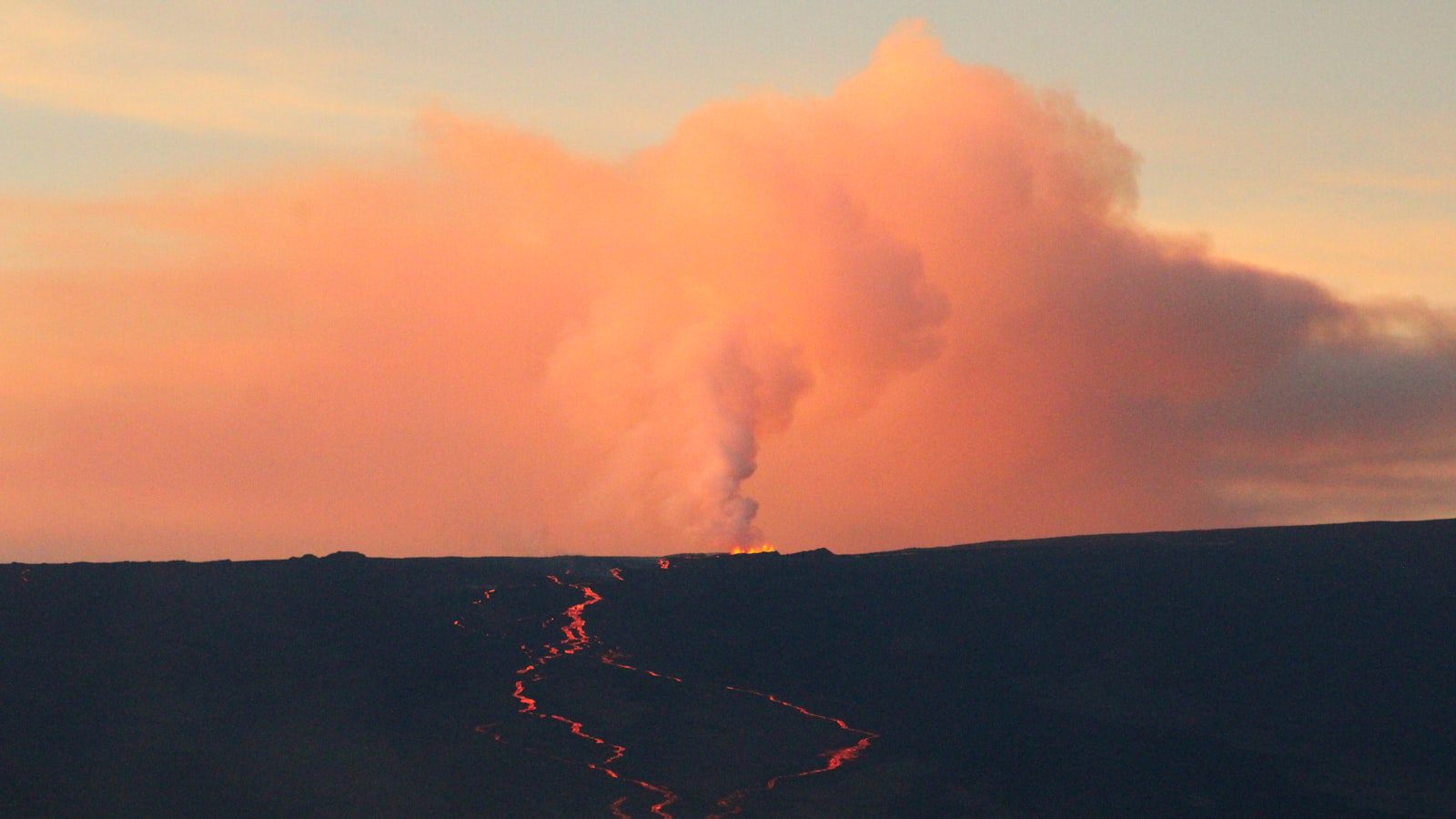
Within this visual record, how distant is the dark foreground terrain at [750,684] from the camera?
5444cm

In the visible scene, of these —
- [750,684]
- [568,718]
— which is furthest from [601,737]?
[750,684]

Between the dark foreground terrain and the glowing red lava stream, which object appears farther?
the dark foreground terrain

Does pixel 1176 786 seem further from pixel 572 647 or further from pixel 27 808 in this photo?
pixel 27 808

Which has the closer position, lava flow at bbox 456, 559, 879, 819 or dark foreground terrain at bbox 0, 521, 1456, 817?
lava flow at bbox 456, 559, 879, 819

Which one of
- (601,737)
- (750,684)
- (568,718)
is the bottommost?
(601,737)

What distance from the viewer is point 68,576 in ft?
278

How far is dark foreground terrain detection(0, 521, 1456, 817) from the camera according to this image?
54.4 m

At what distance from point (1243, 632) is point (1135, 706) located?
1358cm

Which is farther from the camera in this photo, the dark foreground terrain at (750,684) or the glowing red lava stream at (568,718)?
the dark foreground terrain at (750,684)

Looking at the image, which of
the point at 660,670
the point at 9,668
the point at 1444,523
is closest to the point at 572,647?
the point at 660,670

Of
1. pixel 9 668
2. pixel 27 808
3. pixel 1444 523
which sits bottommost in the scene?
pixel 27 808

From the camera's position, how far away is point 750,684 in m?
67.0

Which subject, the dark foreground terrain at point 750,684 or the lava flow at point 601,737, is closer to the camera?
the lava flow at point 601,737

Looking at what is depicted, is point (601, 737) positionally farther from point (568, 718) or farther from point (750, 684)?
point (750, 684)
